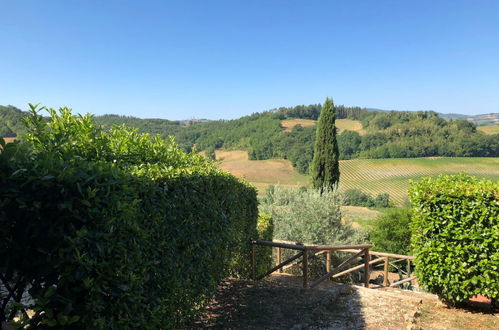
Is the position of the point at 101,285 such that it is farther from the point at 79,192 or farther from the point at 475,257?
the point at 475,257

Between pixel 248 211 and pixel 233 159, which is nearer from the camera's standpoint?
pixel 248 211

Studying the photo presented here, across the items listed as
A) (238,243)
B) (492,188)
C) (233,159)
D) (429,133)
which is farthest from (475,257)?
(429,133)

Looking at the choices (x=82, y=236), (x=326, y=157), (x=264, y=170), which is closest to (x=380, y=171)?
(x=264, y=170)

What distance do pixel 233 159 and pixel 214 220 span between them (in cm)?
5897

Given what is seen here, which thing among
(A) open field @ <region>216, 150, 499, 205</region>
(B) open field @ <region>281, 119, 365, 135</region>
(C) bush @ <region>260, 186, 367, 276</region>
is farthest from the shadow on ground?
(B) open field @ <region>281, 119, 365, 135</region>

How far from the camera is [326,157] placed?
20719 mm

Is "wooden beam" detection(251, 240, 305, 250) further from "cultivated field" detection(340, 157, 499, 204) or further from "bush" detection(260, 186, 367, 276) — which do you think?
"cultivated field" detection(340, 157, 499, 204)

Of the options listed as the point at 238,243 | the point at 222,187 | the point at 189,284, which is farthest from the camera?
the point at 238,243

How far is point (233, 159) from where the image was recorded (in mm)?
63438

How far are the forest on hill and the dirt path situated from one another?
48.1 metres

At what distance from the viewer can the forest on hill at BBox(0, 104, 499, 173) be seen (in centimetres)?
5769

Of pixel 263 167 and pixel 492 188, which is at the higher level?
pixel 492 188

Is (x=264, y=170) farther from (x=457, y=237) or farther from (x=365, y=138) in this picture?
(x=457, y=237)

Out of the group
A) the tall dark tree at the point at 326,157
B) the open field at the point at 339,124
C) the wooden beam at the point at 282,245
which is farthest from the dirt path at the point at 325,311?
the open field at the point at 339,124
